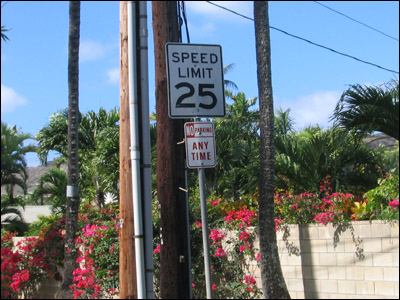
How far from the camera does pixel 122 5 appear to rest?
7211 millimetres

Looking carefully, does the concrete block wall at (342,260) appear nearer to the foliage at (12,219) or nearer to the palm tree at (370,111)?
the palm tree at (370,111)

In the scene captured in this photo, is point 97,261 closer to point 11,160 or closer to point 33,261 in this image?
point 33,261

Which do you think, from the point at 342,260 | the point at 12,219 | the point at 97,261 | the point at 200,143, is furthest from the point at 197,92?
the point at 12,219

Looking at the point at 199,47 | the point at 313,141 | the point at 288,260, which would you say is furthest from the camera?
the point at 313,141

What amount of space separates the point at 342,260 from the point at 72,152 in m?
6.18

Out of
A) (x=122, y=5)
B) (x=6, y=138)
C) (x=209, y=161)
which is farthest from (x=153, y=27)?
(x=6, y=138)

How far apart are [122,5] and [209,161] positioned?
2152 mm

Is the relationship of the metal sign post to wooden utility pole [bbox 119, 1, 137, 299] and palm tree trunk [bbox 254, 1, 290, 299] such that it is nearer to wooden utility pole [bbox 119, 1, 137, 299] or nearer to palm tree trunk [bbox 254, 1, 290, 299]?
wooden utility pole [bbox 119, 1, 137, 299]

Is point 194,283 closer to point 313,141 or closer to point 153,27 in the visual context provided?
point 313,141

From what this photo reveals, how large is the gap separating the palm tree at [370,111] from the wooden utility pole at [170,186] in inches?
176

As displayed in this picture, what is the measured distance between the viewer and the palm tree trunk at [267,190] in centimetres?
1033

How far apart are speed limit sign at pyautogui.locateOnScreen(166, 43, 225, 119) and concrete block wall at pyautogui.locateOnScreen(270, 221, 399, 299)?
4.52m

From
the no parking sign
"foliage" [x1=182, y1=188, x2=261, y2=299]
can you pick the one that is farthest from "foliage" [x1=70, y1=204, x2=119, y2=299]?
the no parking sign

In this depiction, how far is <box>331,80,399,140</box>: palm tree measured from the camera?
1097 cm
